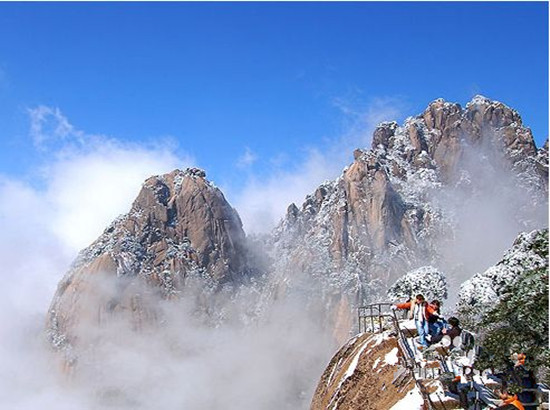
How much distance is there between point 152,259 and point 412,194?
77.4 meters

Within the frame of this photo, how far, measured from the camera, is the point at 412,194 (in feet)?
591

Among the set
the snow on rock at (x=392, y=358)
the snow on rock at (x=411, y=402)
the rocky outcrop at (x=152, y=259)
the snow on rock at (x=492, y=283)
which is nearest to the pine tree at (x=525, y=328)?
the snow on rock at (x=392, y=358)

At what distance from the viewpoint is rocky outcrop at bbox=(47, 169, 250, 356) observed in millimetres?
163250

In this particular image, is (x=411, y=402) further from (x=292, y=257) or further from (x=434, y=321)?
(x=292, y=257)

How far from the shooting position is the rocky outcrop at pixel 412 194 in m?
169

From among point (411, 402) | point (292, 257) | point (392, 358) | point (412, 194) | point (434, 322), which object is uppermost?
point (412, 194)

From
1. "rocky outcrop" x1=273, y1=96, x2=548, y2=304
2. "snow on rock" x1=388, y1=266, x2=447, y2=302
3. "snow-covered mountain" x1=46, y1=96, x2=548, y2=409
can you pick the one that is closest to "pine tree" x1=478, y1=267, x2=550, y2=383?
"snow on rock" x1=388, y1=266, x2=447, y2=302

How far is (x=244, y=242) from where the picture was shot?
192875 millimetres

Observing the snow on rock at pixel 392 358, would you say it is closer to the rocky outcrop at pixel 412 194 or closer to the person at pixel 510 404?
the person at pixel 510 404

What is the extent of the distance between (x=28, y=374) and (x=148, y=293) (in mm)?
38028

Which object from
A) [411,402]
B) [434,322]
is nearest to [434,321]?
[434,322]

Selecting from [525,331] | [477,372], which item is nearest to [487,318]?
[525,331]

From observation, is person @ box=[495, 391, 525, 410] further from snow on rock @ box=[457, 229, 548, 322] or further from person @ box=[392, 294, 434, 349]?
snow on rock @ box=[457, 229, 548, 322]

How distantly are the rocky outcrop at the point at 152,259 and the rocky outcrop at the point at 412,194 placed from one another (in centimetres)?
2150
